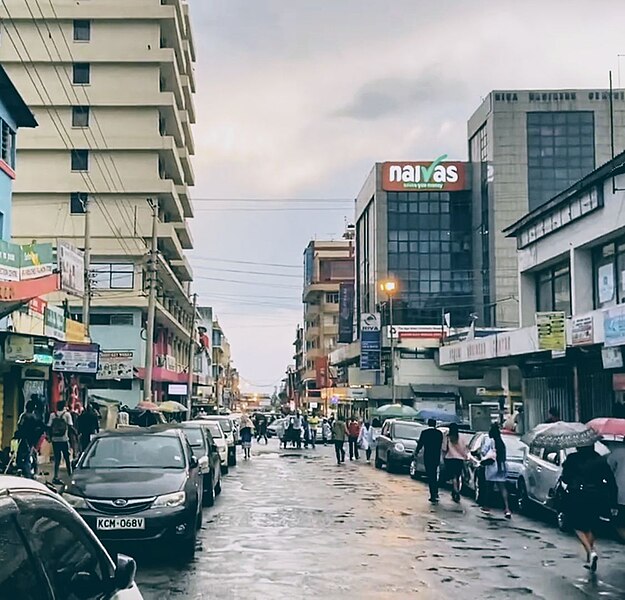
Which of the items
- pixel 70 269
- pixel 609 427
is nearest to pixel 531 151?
pixel 70 269

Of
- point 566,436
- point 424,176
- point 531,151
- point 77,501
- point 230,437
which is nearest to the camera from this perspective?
point 77,501

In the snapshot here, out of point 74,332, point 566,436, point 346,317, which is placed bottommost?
point 566,436

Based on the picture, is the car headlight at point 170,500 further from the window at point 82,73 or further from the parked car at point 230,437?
the window at point 82,73

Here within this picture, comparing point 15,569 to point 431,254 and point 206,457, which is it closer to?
point 206,457

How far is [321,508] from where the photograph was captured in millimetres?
18656

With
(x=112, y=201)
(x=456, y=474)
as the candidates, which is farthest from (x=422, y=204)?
(x=456, y=474)

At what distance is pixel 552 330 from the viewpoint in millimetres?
28469

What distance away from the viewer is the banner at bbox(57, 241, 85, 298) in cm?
2392

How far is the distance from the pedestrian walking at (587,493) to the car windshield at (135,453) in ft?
17.2

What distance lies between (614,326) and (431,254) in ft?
219

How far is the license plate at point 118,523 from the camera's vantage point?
11727 millimetres

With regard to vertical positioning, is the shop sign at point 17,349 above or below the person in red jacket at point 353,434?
above

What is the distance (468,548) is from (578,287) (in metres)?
19.2

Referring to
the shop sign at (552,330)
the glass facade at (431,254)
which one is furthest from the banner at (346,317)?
the shop sign at (552,330)
